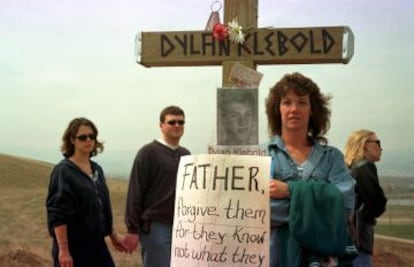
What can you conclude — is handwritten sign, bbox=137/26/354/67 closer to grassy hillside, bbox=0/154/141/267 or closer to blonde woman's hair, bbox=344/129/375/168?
blonde woman's hair, bbox=344/129/375/168

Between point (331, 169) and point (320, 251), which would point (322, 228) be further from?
point (331, 169)

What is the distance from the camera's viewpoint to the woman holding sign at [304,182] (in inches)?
99.3

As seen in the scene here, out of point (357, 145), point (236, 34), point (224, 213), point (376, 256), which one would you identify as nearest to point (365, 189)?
point (357, 145)

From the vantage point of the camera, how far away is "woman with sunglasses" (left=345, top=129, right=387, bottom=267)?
494 centimetres

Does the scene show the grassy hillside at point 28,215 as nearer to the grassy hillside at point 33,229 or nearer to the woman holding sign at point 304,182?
the grassy hillside at point 33,229

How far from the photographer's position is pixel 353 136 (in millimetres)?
5207

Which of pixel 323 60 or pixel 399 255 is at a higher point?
pixel 323 60

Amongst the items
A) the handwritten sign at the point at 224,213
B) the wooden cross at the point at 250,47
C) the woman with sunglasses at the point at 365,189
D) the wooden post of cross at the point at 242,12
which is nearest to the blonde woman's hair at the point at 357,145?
the woman with sunglasses at the point at 365,189

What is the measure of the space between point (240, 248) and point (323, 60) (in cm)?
162

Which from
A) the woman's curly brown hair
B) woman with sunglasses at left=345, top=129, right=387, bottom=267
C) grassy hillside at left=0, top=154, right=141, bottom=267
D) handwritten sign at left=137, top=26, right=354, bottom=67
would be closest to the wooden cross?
handwritten sign at left=137, top=26, right=354, bottom=67

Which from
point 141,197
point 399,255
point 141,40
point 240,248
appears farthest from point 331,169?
point 399,255

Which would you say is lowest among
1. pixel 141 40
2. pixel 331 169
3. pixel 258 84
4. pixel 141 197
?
pixel 141 197

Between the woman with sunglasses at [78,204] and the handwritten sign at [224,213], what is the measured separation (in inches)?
65.4

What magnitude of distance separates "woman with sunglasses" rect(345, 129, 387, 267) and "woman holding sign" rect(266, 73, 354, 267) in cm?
220
